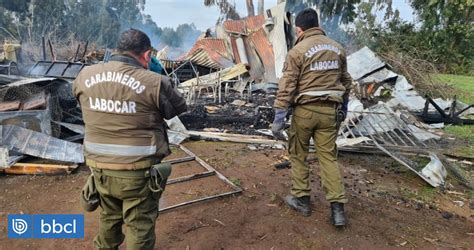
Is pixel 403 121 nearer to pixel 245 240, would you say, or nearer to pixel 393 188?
pixel 393 188

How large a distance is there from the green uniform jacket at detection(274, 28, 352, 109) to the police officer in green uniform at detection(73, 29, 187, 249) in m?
1.31

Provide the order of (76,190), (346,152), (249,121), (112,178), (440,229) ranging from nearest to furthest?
(112,178)
(440,229)
(76,190)
(346,152)
(249,121)

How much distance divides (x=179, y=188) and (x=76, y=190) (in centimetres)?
115

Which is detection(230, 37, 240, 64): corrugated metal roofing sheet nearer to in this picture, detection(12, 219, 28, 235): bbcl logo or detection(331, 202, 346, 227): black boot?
detection(331, 202, 346, 227): black boot

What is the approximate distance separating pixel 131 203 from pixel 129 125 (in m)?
0.50

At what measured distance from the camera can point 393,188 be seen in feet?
14.1

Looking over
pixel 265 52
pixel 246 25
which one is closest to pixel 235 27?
pixel 246 25

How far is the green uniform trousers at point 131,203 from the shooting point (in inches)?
86.7

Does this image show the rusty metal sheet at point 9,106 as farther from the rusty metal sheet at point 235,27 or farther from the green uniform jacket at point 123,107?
the rusty metal sheet at point 235,27

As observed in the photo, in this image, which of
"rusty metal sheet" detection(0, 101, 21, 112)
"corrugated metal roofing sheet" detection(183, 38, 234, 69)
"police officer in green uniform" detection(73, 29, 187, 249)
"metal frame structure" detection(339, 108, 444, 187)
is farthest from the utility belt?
"corrugated metal roofing sheet" detection(183, 38, 234, 69)

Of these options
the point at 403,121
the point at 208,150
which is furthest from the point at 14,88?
the point at 403,121

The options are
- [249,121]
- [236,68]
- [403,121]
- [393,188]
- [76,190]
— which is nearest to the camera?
[76,190]

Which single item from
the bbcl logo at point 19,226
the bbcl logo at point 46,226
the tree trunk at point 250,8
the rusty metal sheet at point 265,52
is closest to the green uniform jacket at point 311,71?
the bbcl logo at point 46,226

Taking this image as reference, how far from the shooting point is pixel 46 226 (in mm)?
3199
